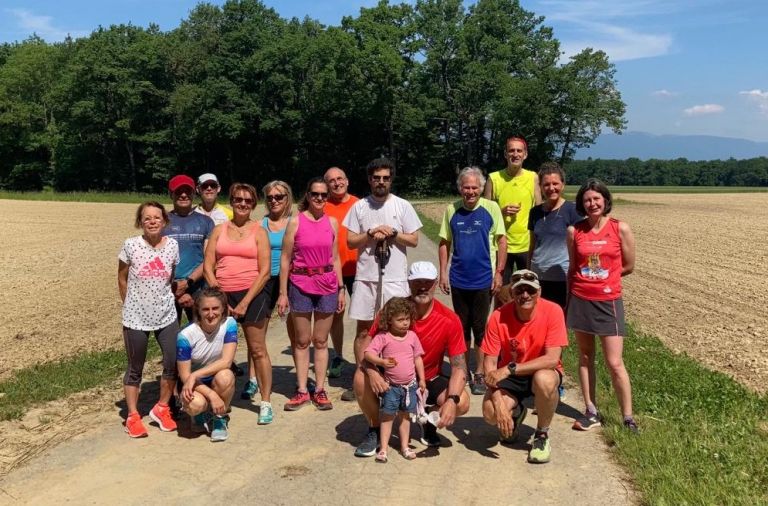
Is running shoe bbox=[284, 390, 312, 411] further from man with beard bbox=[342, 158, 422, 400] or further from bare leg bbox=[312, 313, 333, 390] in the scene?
man with beard bbox=[342, 158, 422, 400]

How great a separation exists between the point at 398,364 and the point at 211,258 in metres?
1.90

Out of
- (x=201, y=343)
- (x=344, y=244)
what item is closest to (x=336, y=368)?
(x=344, y=244)

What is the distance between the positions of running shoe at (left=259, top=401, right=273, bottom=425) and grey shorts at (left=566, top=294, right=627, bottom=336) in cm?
248

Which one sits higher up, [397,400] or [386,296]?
[386,296]

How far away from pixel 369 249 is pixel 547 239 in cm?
158

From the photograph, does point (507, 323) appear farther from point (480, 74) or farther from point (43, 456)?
point (480, 74)

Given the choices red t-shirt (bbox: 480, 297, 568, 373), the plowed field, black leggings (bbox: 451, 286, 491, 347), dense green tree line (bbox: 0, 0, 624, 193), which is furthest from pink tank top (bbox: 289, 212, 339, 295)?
dense green tree line (bbox: 0, 0, 624, 193)

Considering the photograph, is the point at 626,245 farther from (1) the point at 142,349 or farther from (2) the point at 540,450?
(1) the point at 142,349

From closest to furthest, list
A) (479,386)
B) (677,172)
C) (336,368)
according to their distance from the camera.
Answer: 1. (479,386)
2. (336,368)
3. (677,172)

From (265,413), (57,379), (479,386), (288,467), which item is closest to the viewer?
(288,467)

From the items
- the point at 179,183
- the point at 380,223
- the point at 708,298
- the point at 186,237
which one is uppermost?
the point at 179,183

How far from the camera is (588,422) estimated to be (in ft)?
16.2

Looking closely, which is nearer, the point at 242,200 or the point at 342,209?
the point at 242,200

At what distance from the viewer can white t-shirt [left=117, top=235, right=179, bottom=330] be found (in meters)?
4.86
